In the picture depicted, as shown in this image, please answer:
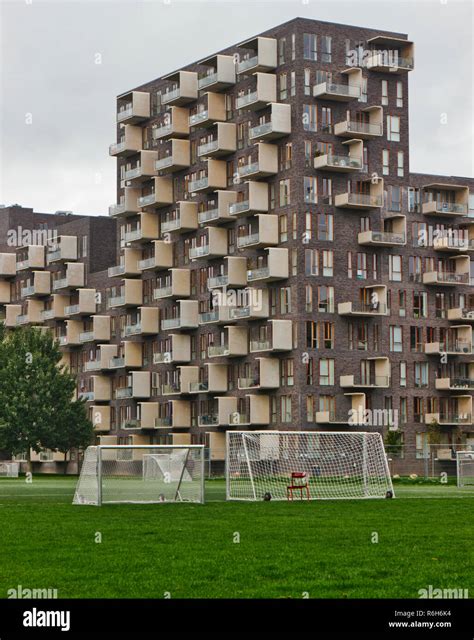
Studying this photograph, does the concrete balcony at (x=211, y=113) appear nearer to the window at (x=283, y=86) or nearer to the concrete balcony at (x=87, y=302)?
the window at (x=283, y=86)

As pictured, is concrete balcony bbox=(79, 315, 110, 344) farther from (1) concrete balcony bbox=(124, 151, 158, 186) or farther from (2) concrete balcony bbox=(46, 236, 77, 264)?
(1) concrete balcony bbox=(124, 151, 158, 186)

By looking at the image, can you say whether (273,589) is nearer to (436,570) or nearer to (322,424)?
(436,570)

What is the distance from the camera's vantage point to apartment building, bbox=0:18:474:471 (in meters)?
104

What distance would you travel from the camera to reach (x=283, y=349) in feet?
340

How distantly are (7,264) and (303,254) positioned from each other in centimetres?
5128

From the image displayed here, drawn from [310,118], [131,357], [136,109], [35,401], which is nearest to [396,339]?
[310,118]

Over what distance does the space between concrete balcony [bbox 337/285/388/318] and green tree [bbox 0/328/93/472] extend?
85.6ft

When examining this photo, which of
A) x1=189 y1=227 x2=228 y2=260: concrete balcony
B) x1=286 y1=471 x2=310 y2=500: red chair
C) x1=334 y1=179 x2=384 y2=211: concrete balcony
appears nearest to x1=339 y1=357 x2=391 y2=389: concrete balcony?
x1=334 y1=179 x2=384 y2=211: concrete balcony

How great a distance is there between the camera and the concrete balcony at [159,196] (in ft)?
390

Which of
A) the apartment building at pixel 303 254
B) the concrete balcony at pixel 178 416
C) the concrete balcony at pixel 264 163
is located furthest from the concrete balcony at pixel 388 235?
the concrete balcony at pixel 178 416

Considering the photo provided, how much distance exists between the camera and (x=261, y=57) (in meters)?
106

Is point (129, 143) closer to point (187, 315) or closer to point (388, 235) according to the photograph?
point (187, 315)

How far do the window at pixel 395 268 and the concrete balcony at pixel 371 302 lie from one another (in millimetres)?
2281
